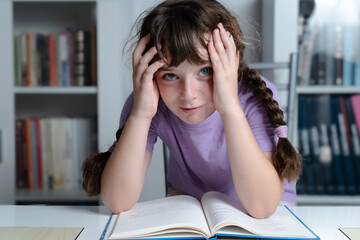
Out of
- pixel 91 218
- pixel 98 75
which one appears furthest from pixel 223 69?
pixel 98 75

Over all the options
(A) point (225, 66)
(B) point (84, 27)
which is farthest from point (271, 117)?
(B) point (84, 27)

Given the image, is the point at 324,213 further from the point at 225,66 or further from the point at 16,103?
the point at 16,103

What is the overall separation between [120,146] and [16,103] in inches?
42.1

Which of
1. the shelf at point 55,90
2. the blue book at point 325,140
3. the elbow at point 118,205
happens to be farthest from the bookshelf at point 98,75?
the elbow at point 118,205

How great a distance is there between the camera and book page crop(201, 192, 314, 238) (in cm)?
61

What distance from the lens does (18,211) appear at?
31.2 inches

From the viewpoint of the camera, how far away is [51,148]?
166 cm

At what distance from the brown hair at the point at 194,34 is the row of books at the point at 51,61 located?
0.85 metres

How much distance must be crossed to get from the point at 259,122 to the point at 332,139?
2.74 feet

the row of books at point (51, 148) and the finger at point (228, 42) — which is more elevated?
the finger at point (228, 42)

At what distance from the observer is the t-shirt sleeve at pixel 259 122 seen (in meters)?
0.85

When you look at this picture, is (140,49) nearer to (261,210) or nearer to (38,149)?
(261,210)

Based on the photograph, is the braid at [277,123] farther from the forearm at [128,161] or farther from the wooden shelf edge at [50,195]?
the wooden shelf edge at [50,195]

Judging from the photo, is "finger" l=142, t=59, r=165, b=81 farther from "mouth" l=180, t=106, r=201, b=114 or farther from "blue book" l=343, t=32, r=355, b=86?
"blue book" l=343, t=32, r=355, b=86
